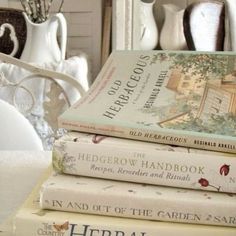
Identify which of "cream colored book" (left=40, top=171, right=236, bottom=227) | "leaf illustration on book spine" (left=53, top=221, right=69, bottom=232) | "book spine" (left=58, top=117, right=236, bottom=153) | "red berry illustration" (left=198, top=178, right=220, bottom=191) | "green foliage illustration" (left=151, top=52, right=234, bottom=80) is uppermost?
"green foliage illustration" (left=151, top=52, right=234, bottom=80)

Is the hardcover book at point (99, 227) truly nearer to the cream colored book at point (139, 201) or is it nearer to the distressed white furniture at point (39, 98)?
the cream colored book at point (139, 201)

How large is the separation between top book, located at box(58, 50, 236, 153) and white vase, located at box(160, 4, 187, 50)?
71 centimetres

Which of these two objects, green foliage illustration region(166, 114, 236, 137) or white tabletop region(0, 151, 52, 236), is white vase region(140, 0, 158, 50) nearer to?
white tabletop region(0, 151, 52, 236)

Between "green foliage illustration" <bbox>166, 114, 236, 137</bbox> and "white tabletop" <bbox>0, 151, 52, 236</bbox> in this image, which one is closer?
"green foliage illustration" <bbox>166, 114, 236, 137</bbox>

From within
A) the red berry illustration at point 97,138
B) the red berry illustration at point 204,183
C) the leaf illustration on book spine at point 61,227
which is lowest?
the leaf illustration on book spine at point 61,227

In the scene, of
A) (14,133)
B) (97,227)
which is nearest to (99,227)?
(97,227)

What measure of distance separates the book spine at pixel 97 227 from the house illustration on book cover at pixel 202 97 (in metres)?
0.09

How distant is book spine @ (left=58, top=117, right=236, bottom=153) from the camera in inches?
17.2

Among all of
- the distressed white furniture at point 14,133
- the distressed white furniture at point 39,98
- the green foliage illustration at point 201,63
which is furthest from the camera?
the distressed white furniture at point 39,98

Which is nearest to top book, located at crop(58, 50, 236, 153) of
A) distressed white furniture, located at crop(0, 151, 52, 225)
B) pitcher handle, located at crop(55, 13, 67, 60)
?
distressed white furniture, located at crop(0, 151, 52, 225)

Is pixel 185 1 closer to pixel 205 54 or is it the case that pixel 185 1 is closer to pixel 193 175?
pixel 205 54

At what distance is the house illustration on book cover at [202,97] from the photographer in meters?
0.47

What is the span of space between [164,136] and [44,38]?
3.97 ft

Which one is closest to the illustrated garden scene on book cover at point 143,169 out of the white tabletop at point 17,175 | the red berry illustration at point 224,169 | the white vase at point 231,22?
the red berry illustration at point 224,169
